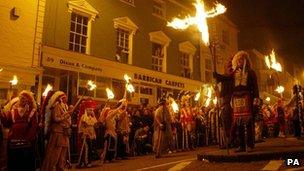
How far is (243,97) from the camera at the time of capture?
28.8ft

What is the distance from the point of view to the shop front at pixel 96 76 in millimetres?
16469

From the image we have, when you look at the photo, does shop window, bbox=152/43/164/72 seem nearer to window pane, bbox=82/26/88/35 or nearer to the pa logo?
window pane, bbox=82/26/88/35

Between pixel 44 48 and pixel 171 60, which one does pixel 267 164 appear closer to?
pixel 44 48

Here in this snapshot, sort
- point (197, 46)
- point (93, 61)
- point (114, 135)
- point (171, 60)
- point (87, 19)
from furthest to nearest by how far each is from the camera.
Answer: point (197, 46) → point (171, 60) → point (87, 19) → point (93, 61) → point (114, 135)

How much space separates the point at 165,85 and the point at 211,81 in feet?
27.9

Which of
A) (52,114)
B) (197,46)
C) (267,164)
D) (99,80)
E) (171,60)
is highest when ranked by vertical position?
(197,46)

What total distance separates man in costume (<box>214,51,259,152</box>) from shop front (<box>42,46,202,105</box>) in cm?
870

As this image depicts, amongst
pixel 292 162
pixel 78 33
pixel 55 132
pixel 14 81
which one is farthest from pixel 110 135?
pixel 78 33

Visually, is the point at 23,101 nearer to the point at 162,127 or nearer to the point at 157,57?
the point at 162,127

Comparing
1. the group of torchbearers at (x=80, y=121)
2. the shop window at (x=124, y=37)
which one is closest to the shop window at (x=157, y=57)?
the shop window at (x=124, y=37)

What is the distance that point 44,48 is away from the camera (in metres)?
15.9

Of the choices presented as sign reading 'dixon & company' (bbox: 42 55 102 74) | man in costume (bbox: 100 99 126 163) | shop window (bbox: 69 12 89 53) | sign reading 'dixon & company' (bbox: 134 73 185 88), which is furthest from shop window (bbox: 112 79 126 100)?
man in costume (bbox: 100 99 126 163)

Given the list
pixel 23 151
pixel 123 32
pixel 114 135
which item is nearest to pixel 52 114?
pixel 23 151

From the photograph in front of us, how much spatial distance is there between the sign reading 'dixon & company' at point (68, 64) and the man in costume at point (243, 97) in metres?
9.36
